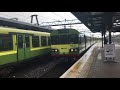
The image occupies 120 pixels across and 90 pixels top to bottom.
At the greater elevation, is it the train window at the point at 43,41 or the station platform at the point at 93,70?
the train window at the point at 43,41

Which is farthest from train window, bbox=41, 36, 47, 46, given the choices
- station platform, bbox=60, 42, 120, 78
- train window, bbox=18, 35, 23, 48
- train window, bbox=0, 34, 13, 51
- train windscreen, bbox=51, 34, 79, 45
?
train window, bbox=0, 34, 13, 51

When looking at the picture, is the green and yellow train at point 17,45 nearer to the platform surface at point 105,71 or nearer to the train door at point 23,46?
the train door at point 23,46

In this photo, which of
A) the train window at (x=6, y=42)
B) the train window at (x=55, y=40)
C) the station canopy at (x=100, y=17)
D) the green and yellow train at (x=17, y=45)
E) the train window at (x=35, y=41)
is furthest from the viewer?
the train window at (x=55, y=40)

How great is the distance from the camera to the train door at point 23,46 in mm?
15953

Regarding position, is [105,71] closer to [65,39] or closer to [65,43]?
[65,43]

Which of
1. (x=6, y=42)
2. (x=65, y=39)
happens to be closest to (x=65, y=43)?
(x=65, y=39)

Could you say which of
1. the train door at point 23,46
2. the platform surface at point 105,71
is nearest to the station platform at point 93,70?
the platform surface at point 105,71

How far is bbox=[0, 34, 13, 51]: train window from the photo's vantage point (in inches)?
543

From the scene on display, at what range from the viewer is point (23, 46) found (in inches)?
653

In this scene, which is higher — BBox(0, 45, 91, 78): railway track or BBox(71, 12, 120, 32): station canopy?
BBox(71, 12, 120, 32): station canopy

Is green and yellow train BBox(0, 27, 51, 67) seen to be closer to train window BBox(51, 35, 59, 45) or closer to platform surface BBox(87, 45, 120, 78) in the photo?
train window BBox(51, 35, 59, 45)
